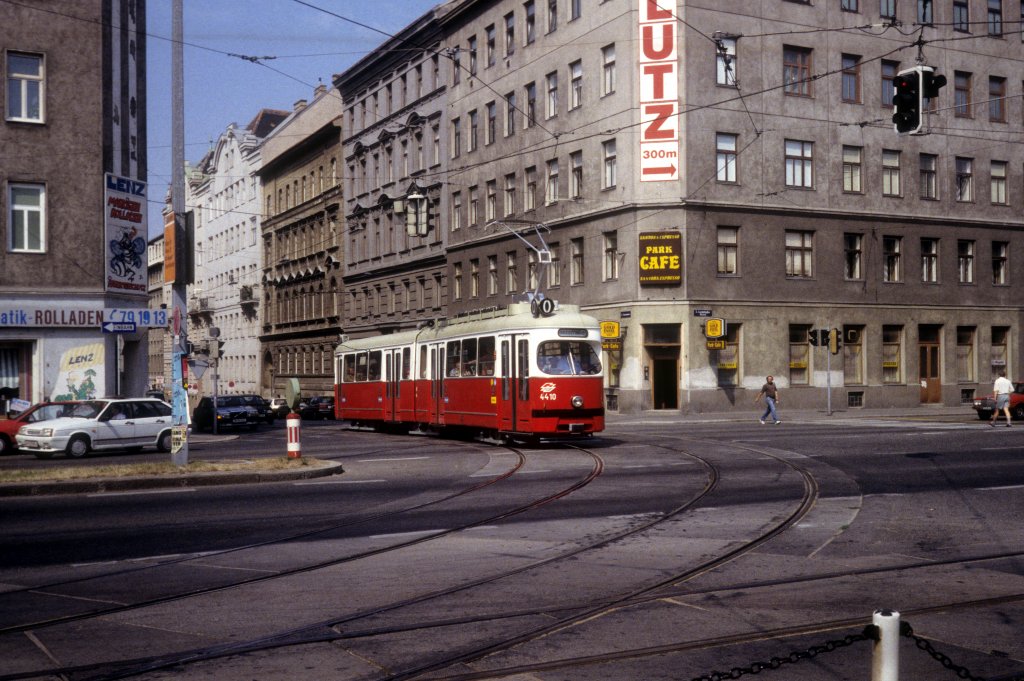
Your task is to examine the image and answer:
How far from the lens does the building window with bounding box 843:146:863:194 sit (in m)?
45.7

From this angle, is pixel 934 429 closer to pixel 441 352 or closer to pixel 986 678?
pixel 441 352

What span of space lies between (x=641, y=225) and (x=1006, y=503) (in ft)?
95.6

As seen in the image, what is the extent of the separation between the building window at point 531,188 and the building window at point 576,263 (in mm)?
3804

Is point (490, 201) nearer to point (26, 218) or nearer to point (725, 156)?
point (725, 156)

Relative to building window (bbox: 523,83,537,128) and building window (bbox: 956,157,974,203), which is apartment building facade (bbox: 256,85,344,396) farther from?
building window (bbox: 956,157,974,203)

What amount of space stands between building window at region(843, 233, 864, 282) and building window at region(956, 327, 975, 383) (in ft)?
20.5

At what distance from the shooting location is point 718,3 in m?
42.4

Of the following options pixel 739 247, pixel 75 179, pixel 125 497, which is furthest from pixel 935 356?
pixel 125 497

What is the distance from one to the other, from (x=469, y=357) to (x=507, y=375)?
8.15 feet

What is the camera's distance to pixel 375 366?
35.6m

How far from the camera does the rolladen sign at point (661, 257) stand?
1656 inches

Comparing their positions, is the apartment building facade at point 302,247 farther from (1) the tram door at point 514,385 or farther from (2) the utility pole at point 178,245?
(2) the utility pole at point 178,245

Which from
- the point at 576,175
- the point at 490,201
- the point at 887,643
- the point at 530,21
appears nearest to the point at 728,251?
Result: the point at 576,175

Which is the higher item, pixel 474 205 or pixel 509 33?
pixel 509 33
